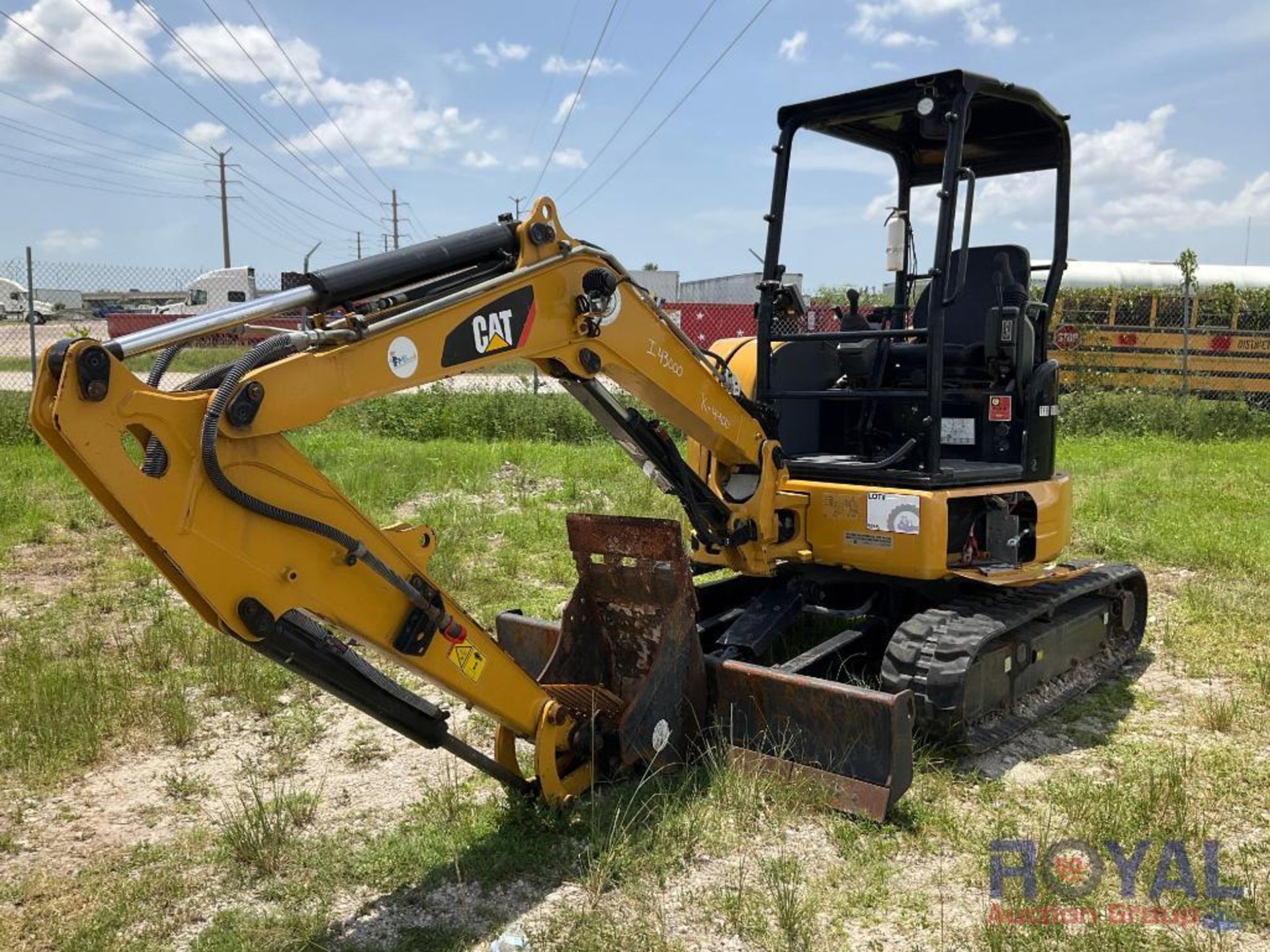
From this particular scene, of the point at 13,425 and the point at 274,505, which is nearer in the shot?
the point at 274,505

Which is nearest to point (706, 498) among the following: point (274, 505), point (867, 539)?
point (867, 539)

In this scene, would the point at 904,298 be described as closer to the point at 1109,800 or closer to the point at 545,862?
the point at 1109,800

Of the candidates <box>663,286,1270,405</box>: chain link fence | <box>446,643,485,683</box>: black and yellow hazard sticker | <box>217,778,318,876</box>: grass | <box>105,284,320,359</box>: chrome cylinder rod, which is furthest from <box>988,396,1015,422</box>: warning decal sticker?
<box>663,286,1270,405</box>: chain link fence

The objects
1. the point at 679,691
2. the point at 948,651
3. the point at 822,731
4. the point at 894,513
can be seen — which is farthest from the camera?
the point at 894,513

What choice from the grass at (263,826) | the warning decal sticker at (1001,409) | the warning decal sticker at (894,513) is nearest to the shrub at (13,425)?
the grass at (263,826)

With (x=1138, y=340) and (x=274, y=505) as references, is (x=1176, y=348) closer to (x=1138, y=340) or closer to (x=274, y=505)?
(x=1138, y=340)

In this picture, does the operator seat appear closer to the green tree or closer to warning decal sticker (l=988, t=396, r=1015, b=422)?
warning decal sticker (l=988, t=396, r=1015, b=422)

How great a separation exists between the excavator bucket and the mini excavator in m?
0.01

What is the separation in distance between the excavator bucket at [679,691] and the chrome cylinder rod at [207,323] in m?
1.64

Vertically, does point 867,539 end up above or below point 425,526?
below

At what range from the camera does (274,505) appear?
328cm

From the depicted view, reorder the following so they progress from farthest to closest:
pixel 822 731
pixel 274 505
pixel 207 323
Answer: pixel 822 731, pixel 274 505, pixel 207 323

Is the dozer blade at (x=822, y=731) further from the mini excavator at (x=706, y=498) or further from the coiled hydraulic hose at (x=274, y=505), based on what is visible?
the coiled hydraulic hose at (x=274, y=505)

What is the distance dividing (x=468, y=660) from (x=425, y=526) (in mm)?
523
